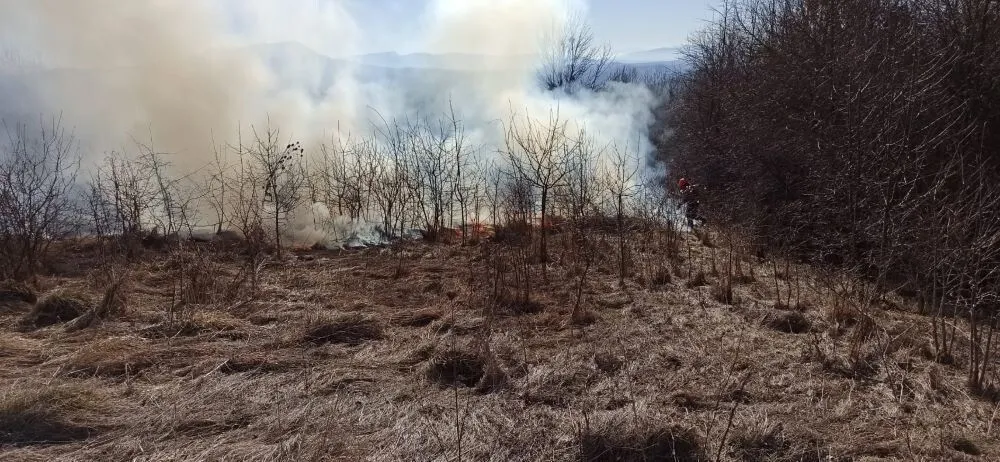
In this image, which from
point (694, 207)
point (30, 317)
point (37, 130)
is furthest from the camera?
point (37, 130)

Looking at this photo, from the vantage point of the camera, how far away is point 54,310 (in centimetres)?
622

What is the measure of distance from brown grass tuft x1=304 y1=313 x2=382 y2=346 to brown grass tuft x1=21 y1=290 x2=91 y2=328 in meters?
2.44

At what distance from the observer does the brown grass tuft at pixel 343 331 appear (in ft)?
18.4

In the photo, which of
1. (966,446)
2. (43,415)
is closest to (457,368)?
(43,415)

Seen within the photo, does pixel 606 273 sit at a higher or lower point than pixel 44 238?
lower

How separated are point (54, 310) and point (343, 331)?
2.89 metres

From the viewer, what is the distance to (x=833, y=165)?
8.82m

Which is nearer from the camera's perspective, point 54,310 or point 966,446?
point 966,446

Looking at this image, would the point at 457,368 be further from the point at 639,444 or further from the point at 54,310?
the point at 54,310

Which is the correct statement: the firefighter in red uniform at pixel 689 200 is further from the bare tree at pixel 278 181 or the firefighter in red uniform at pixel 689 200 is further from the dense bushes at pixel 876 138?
the bare tree at pixel 278 181

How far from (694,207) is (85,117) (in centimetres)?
1313

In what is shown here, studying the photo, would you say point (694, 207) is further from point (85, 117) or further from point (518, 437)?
point (85, 117)

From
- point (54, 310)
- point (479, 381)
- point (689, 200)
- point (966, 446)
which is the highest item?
point (689, 200)

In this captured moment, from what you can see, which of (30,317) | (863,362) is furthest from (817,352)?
(30,317)
